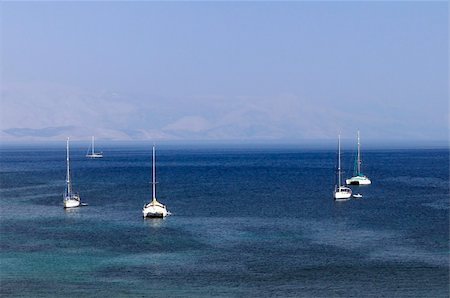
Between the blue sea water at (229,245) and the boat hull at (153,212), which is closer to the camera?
the blue sea water at (229,245)

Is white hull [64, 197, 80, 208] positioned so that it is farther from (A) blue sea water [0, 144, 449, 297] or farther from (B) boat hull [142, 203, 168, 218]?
(B) boat hull [142, 203, 168, 218]

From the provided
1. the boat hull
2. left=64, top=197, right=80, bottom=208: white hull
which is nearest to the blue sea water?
left=64, top=197, right=80, bottom=208: white hull

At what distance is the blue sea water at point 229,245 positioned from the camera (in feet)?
202

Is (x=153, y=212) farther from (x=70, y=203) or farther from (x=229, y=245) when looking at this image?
(x=229, y=245)

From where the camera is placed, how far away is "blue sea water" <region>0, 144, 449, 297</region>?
202ft

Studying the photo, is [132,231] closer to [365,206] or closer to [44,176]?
[365,206]

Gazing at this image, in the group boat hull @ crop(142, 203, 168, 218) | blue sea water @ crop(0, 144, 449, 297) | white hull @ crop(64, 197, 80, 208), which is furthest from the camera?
white hull @ crop(64, 197, 80, 208)

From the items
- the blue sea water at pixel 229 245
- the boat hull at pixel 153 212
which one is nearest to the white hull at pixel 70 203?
the blue sea water at pixel 229 245

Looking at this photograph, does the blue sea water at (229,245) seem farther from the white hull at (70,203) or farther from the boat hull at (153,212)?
the boat hull at (153,212)

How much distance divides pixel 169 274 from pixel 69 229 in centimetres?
2942

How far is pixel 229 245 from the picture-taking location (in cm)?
7944

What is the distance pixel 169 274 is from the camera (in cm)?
6575

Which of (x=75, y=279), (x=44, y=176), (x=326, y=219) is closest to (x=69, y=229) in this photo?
(x=75, y=279)

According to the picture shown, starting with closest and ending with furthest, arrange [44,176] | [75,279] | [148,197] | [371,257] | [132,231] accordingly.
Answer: [75,279]
[371,257]
[132,231]
[148,197]
[44,176]
